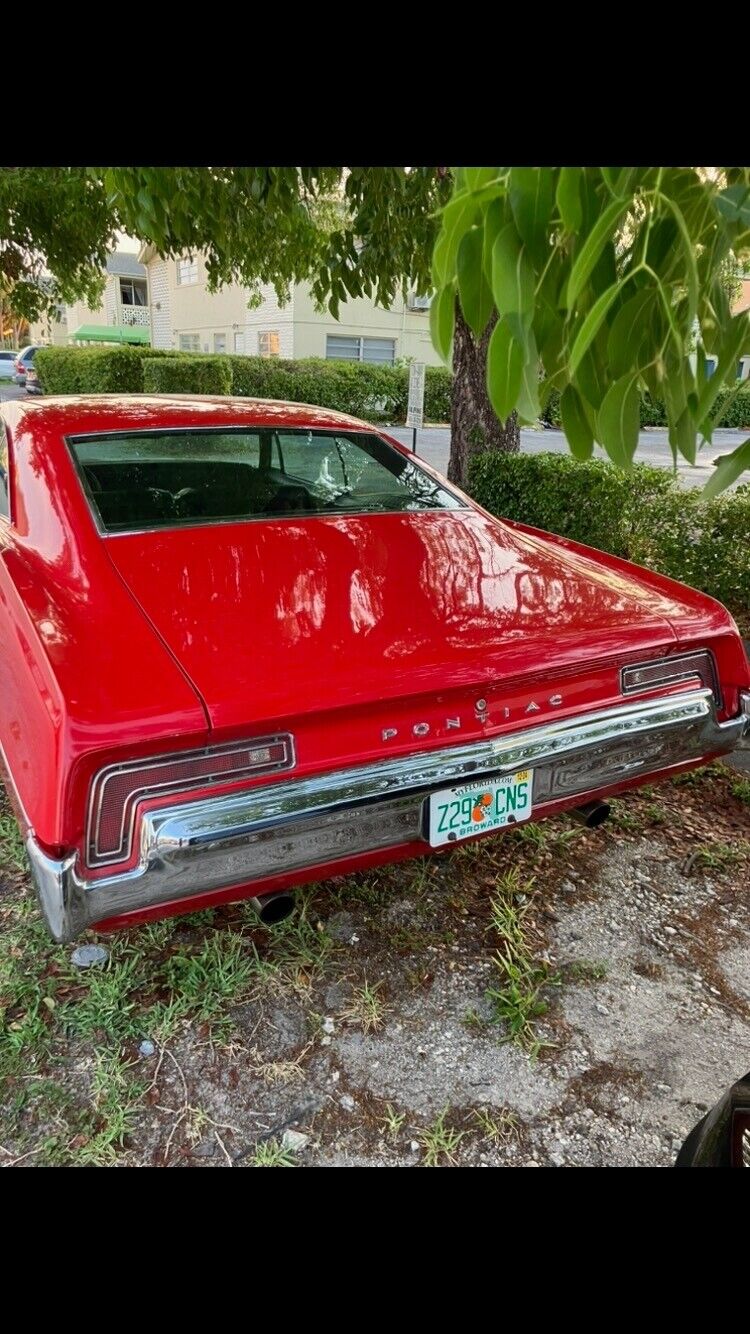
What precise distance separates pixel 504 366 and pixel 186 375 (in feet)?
55.5

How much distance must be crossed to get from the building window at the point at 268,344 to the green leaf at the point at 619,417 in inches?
999

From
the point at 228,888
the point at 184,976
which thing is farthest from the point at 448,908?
the point at 228,888

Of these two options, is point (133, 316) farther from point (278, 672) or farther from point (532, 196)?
point (532, 196)

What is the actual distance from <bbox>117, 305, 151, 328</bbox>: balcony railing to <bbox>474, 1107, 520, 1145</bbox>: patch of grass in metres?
43.0

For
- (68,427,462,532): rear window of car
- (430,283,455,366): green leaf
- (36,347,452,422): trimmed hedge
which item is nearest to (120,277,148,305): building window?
(36,347,452,422): trimmed hedge

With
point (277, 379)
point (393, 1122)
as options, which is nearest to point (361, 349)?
point (277, 379)

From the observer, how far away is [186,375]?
16.3m

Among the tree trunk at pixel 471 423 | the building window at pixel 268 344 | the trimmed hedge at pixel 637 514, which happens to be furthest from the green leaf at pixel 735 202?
the building window at pixel 268 344

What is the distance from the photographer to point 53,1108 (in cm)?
194

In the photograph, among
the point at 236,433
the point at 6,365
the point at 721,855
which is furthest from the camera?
the point at 6,365

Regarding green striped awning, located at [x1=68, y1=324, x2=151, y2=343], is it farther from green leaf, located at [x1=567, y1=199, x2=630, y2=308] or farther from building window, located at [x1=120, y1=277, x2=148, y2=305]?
green leaf, located at [x1=567, y1=199, x2=630, y2=308]

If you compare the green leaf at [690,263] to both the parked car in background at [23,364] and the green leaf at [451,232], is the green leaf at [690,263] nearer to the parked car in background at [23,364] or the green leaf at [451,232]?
the green leaf at [451,232]

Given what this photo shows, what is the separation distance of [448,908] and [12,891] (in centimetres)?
150

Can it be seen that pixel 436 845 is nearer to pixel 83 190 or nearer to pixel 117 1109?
pixel 117 1109
